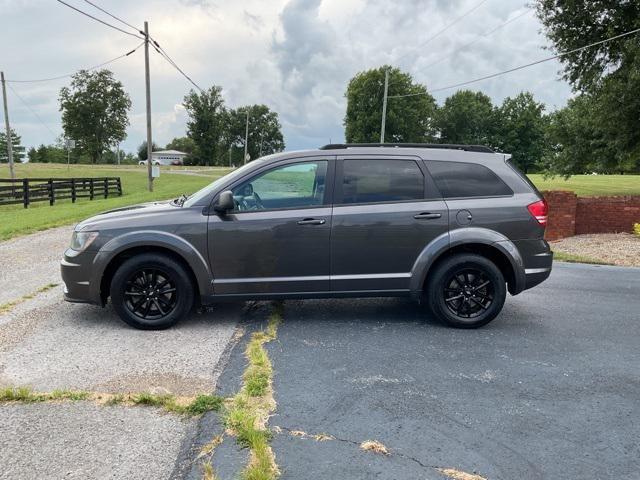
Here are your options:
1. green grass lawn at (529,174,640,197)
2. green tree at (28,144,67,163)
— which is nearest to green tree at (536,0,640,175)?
green grass lawn at (529,174,640,197)

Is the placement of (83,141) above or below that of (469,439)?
above

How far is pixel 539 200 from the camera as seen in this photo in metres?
5.09

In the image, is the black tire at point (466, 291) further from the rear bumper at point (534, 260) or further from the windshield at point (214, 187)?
the windshield at point (214, 187)

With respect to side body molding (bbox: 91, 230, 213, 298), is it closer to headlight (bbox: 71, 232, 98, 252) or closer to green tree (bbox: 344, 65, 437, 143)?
headlight (bbox: 71, 232, 98, 252)

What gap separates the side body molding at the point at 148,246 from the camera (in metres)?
4.73

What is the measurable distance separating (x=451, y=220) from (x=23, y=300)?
494cm

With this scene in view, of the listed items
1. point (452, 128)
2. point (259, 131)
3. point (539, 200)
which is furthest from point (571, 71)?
point (259, 131)

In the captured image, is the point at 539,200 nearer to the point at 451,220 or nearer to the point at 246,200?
the point at 451,220

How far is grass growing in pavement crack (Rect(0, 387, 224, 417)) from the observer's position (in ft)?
10.8

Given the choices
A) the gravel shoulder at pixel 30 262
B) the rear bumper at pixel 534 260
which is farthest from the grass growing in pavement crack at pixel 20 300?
the rear bumper at pixel 534 260

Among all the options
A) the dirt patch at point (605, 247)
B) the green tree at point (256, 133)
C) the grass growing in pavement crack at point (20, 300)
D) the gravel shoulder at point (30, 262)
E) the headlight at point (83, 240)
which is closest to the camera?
the headlight at point (83, 240)

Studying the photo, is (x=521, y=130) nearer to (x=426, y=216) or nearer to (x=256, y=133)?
(x=256, y=133)

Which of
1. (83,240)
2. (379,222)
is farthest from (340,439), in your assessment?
(83,240)

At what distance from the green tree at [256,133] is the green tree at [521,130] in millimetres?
49003
